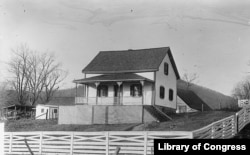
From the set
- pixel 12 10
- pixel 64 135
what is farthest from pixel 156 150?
pixel 12 10

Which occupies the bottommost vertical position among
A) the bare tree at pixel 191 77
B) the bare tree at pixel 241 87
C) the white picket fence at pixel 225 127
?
the white picket fence at pixel 225 127

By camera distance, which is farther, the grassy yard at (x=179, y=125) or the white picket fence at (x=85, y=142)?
the grassy yard at (x=179, y=125)

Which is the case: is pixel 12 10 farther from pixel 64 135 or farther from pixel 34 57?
pixel 64 135

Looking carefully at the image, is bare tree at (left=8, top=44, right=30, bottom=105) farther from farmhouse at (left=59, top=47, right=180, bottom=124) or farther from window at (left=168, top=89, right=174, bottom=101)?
window at (left=168, top=89, right=174, bottom=101)

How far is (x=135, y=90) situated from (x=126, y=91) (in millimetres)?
400

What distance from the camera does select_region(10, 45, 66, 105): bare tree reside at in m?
8.85

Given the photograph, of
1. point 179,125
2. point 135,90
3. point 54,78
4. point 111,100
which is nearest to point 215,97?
point 135,90

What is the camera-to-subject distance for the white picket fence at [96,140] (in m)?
7.47

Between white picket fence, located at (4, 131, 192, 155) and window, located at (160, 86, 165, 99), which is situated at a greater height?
window, located at (160, 86, 165, 99)

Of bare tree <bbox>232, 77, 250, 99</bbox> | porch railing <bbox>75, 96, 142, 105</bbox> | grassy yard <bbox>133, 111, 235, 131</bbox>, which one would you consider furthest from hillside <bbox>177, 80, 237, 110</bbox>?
porch railing <bbox>75, 96, 142, 105</bbox>

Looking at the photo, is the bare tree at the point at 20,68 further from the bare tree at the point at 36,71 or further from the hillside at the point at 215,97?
the hillside at the point at 215,97

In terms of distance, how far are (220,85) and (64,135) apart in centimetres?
422

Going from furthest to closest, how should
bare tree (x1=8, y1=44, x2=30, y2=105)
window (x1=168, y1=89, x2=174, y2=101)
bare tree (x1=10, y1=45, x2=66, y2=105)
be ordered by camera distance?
window (x1=168, y1=89, x2=174, y2=101), bare tree (x1=10, y1=45, x2=66, y2=105), bare tree (x1=8, y1=44, x2=30, y2=105)

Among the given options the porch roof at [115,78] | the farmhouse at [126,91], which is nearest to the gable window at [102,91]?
the farmhouse at [126,91]
